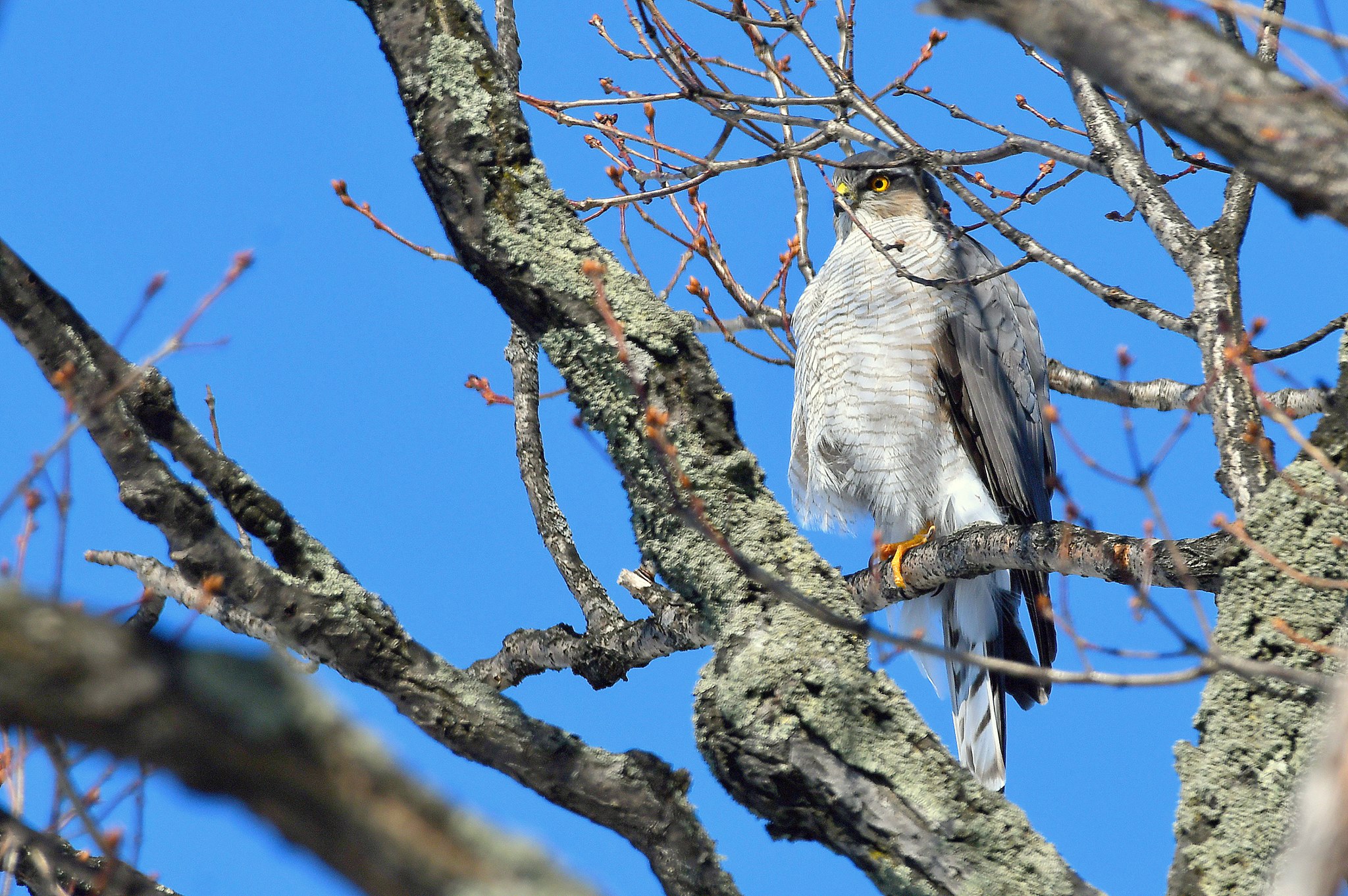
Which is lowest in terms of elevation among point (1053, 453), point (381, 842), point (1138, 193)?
point (381, 842)

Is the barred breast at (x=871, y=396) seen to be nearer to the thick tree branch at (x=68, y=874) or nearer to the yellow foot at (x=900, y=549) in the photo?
the yellow foot at (x=900, y=549)

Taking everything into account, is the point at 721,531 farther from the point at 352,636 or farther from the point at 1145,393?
the point at 1145,393

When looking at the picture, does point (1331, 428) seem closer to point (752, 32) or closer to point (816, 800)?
point (816, 800)

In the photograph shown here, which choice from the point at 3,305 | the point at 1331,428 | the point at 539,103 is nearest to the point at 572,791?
the point at 3,305

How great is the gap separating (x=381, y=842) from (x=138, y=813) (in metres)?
1.71

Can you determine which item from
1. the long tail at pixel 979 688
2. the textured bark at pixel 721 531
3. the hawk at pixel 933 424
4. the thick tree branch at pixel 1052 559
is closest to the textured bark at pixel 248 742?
the textured bark at pixel 721 531

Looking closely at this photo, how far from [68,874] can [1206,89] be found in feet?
8.09

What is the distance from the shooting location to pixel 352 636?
78.2 inches

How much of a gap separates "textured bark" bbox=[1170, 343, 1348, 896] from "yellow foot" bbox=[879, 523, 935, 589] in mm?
1786

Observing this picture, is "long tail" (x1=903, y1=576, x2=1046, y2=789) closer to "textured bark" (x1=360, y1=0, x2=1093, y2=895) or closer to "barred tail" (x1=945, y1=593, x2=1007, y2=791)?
"barred tail" (x1=945, y1=593, x2=1007, y2=791)

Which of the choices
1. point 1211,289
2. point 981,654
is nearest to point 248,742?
point 1211,289

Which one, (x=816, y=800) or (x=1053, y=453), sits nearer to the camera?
(x=816, y=800)

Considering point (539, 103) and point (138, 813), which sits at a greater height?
point (539, 103)

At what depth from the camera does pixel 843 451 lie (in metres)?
4.78
